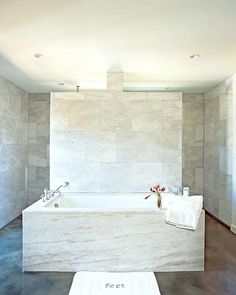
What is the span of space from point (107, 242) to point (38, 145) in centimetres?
356

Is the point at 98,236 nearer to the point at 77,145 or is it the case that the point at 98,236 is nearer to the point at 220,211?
the point at 77,145

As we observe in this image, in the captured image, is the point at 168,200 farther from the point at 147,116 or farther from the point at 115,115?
the point at 115,115

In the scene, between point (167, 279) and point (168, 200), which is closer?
point (167, 279)

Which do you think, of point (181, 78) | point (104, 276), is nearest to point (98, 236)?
point (104, 276)

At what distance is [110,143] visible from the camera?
452cm

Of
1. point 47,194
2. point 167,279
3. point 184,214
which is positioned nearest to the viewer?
point 167,279

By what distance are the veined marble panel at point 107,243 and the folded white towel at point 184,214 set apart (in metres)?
0.08

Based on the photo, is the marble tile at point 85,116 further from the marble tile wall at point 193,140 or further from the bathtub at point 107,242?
the marble tile wall at point 193,140

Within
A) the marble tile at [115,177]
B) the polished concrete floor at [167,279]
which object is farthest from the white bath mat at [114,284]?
the marble tile at [115,177]

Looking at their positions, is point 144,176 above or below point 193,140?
below

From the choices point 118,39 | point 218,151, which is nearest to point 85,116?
point 118,39

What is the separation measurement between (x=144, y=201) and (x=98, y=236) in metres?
1.22

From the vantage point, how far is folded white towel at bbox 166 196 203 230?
3092 millimetres

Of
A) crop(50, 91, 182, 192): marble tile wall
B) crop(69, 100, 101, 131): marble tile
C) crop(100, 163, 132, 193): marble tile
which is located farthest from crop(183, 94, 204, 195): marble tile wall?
crop(69, 100, 101, 131): marble tile
